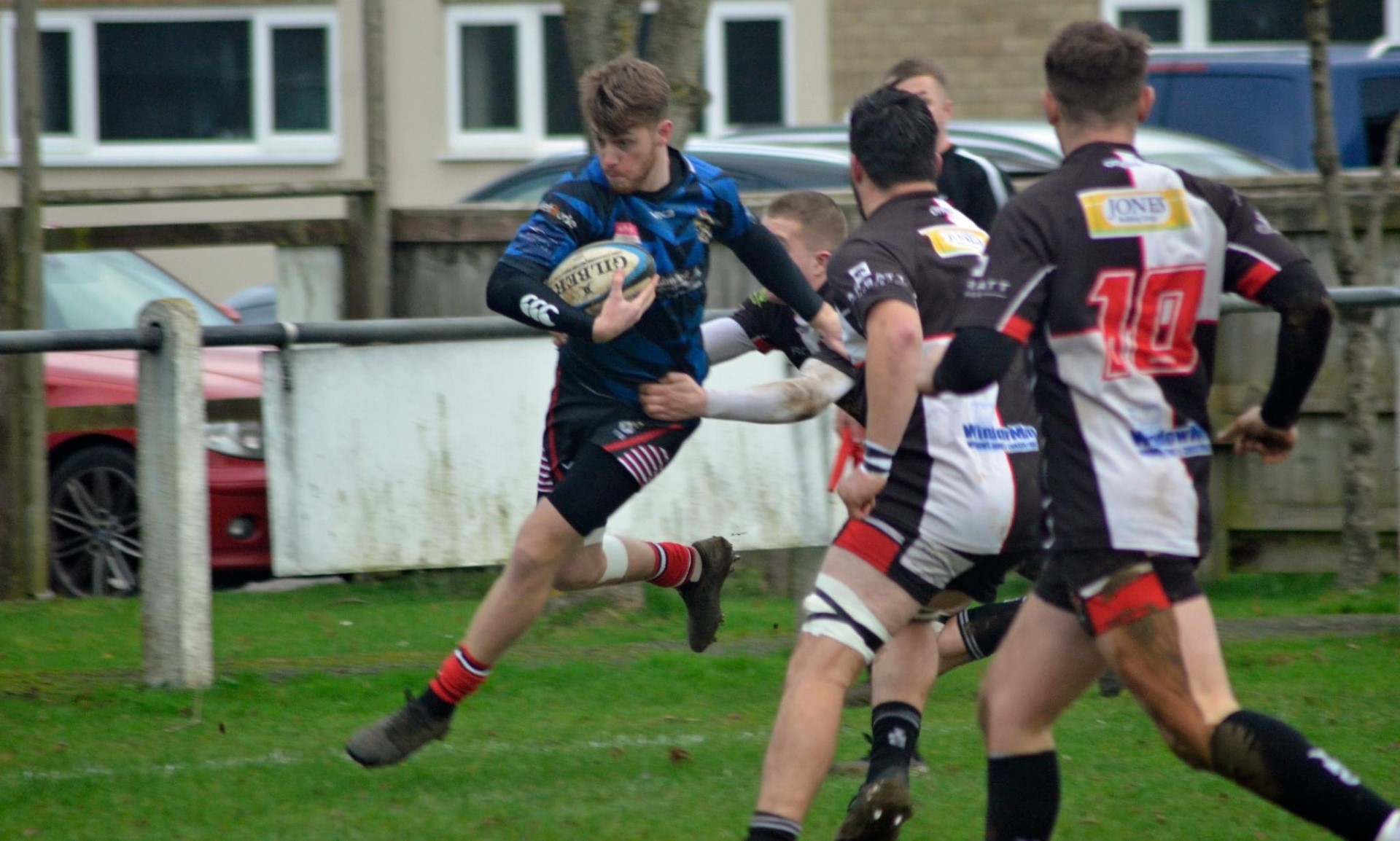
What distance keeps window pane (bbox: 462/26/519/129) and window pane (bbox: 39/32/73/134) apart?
4907mm

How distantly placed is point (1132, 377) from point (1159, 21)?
59.8ft

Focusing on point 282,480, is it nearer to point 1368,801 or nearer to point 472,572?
point 472,572

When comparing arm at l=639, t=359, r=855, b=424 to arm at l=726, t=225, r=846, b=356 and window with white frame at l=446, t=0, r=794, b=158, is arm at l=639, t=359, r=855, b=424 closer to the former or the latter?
arm at l=726, t=225, r=846, b=356

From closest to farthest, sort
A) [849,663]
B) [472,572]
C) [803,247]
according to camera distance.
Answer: [849,663] < [803,247] < [472,572]

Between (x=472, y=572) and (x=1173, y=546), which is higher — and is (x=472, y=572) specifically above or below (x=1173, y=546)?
below

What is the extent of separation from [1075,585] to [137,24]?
66.0ft

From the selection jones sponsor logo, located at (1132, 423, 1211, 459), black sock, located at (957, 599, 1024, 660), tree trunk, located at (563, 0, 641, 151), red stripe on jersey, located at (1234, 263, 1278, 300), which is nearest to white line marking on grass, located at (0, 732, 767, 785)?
black sock, located at (957, 599, 1024, 660)

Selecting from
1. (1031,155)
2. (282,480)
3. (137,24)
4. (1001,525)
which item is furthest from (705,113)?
(1001,525)

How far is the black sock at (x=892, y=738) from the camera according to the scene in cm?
454

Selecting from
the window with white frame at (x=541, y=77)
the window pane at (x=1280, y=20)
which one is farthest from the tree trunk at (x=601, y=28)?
the window pane at (x=1280, y=20)

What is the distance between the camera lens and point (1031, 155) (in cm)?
1132

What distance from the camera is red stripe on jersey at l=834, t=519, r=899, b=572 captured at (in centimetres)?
426

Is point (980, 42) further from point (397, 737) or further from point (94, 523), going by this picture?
point (397, 737)

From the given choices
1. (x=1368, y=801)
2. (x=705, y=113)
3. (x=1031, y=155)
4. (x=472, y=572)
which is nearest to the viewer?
(x=1368, y=801)
